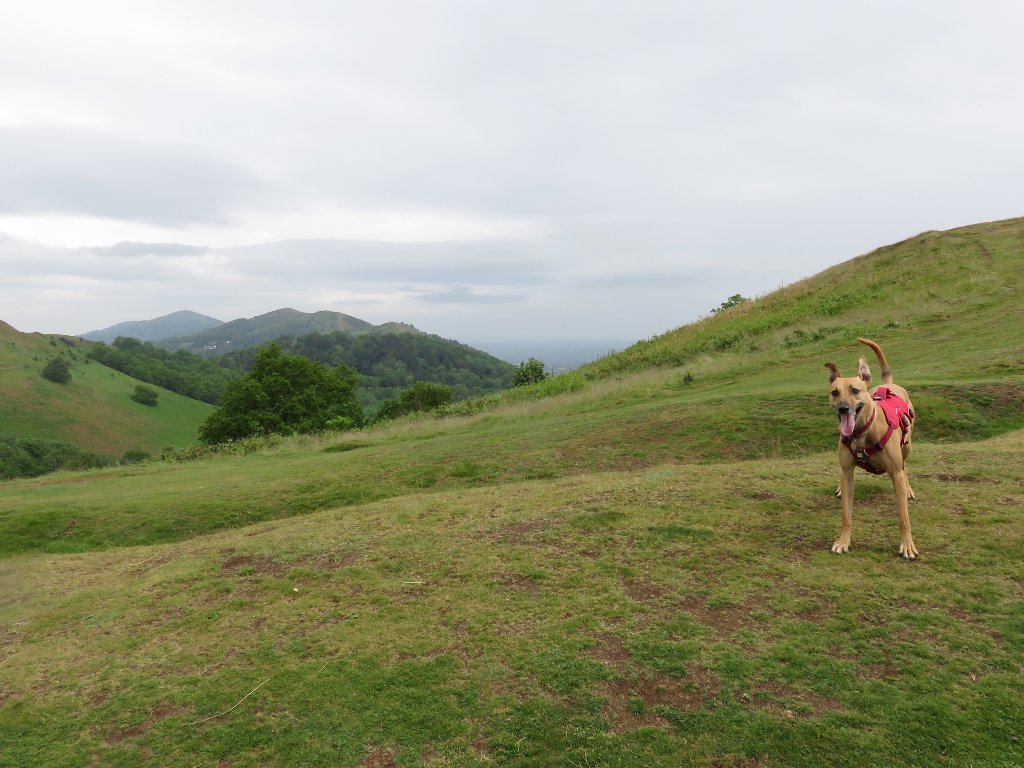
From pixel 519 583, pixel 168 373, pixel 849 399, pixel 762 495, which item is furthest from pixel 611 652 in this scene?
pixel 168 373

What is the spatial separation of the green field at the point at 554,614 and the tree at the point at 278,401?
26881mm

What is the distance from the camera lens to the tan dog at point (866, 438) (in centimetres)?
654

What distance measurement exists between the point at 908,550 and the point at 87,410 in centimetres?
11639

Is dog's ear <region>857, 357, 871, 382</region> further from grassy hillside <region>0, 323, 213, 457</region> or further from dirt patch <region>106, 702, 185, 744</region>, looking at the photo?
grassy hillside <region>0, 323, 213, 457</region>

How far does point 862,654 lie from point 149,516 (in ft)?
45.2

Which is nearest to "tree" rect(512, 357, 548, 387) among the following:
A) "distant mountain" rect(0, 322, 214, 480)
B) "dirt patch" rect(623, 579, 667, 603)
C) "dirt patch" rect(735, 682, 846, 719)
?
"dirt patch" rect(623, 579, 667, 603)

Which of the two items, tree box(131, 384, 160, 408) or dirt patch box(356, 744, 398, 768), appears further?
tree box(131, 384, 160, 408)

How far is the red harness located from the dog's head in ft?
0.72

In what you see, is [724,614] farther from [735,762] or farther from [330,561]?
[330,561]

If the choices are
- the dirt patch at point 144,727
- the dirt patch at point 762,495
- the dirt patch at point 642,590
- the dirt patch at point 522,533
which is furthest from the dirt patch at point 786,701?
the dirt patch at point 144,727

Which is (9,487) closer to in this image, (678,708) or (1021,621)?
(678,708)

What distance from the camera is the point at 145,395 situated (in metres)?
109

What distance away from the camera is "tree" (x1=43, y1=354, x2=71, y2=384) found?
104 metres

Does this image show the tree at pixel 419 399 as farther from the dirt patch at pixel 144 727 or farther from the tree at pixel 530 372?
the dirt patch at pixel 144 727
